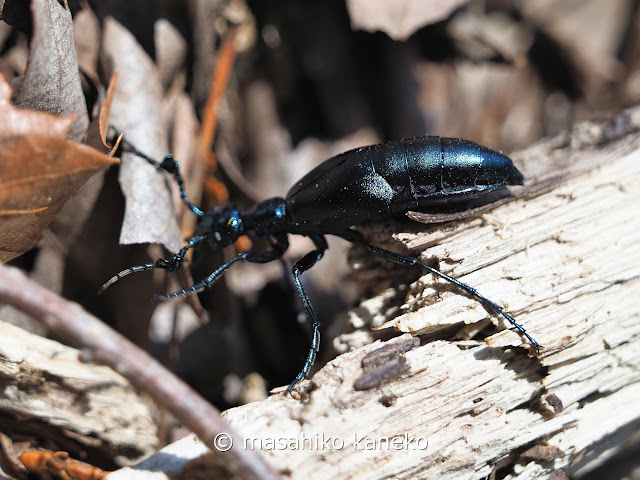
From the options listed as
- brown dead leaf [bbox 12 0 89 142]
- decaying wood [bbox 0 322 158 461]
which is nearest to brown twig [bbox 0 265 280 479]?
decaying wood [bbox 0 322 158 461]

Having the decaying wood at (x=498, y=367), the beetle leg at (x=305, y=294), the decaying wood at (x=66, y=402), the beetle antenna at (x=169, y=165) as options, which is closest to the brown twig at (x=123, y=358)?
the decaying wood at (x=498, y=367)

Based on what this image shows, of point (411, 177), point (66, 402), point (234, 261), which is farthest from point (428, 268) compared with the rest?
point (66, 402)

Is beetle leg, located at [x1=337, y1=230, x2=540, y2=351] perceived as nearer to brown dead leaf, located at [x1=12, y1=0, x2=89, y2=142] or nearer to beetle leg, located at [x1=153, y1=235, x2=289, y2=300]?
beetle leg, located at [x1=153, y1=235, x2=289, y2=300]

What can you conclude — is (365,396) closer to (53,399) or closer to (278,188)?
(53,399)

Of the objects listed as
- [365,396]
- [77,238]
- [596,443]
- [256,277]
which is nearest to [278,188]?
[256,277]

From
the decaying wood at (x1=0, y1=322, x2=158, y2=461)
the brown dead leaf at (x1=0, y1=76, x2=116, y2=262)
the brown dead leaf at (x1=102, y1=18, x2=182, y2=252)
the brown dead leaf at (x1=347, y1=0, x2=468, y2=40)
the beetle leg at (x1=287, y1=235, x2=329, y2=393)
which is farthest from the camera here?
the brown dead leaf at (x1=347, y1=0, x2=468, y2=40)

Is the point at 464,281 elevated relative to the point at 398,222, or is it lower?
lower

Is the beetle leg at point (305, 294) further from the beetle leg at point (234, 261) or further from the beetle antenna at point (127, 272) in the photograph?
the beetle antenna at point (127, 272)
